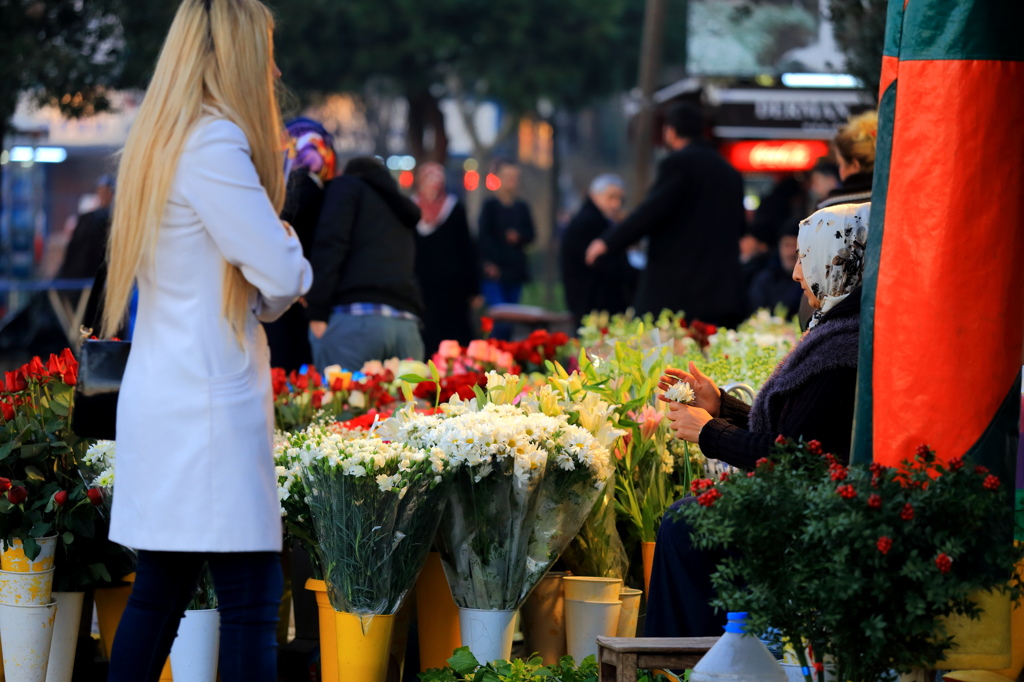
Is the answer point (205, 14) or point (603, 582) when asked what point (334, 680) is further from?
point (205, 14)

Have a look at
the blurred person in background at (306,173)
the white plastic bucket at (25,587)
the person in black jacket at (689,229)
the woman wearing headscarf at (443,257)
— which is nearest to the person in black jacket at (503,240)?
the woman wearing headscarf at (443,257)

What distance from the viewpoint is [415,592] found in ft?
12.3

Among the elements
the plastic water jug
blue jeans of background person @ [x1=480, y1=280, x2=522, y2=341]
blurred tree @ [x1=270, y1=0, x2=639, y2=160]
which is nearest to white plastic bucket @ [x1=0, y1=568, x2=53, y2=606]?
the plastic water jug

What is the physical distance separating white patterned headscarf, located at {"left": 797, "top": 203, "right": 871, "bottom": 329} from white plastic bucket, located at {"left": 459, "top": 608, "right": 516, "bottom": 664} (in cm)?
115

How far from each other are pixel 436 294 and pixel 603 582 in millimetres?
5557

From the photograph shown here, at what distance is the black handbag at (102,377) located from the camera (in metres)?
2.78

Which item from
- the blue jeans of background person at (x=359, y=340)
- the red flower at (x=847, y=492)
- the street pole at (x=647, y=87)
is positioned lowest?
the red flower at (x=847, y=492)

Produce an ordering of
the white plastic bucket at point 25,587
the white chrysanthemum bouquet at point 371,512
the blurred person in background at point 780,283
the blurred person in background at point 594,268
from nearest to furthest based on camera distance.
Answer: the white chrysanthemum bouquet at point 371,512 → the white plastic bucket at point 25,587 → the blurred person in background at point 780,283 → the blurred person in background at point 594,268

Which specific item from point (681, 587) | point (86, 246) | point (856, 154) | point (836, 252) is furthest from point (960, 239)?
point (86, 246)

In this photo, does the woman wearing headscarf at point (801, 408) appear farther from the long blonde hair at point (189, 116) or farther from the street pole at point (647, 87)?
the street pole at point (647, 87)

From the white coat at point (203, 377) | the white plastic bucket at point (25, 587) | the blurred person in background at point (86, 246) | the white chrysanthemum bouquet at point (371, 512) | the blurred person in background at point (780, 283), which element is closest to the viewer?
the white coat at point (203, 377)

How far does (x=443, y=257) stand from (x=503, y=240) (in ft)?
18.9

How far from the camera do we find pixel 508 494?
3.41 metres

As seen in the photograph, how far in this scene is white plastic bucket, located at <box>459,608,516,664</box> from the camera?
3473 mm
